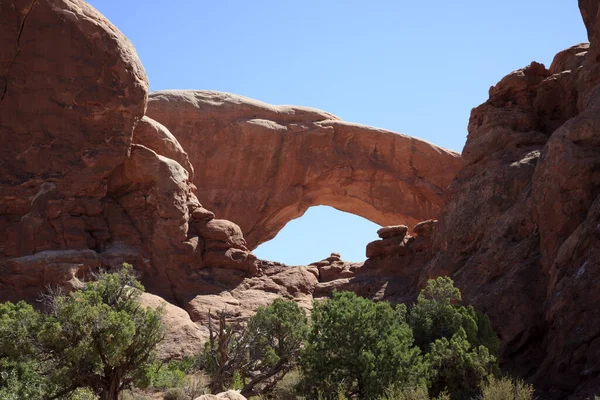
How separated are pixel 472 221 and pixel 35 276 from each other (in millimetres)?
18819

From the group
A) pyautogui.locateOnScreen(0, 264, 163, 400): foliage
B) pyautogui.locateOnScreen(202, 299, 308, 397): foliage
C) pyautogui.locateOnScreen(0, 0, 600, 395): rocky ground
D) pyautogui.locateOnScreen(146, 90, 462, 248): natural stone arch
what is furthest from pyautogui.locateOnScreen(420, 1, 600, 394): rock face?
pyautogui.locateOnScreen(0, 264, 163, 400): foliage

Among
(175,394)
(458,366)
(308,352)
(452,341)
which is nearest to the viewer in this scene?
(458,366)

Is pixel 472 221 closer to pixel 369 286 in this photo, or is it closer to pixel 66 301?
pixel 369 286

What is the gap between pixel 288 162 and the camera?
48.1 metres

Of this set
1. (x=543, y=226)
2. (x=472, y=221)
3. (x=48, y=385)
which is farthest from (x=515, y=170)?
(x=48, y=385)

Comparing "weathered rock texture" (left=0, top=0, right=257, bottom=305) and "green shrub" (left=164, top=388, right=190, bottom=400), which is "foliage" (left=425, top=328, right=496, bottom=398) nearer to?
"green shrub" (left=164, top=388, right=190, bottom=400)

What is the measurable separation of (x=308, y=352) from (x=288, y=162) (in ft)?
85.1

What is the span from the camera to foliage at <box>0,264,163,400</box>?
21328mm

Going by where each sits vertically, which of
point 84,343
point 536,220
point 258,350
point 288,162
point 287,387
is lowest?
point 287,387

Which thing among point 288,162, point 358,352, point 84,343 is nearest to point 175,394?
point 84,343

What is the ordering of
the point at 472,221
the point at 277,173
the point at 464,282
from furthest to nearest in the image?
the point at 277,173 < the point at 472,221 < the point at 464,282

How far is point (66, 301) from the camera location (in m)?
23.0

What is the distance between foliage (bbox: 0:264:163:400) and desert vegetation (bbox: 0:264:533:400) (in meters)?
0.03

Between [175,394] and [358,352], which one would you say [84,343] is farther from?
[358,352]
